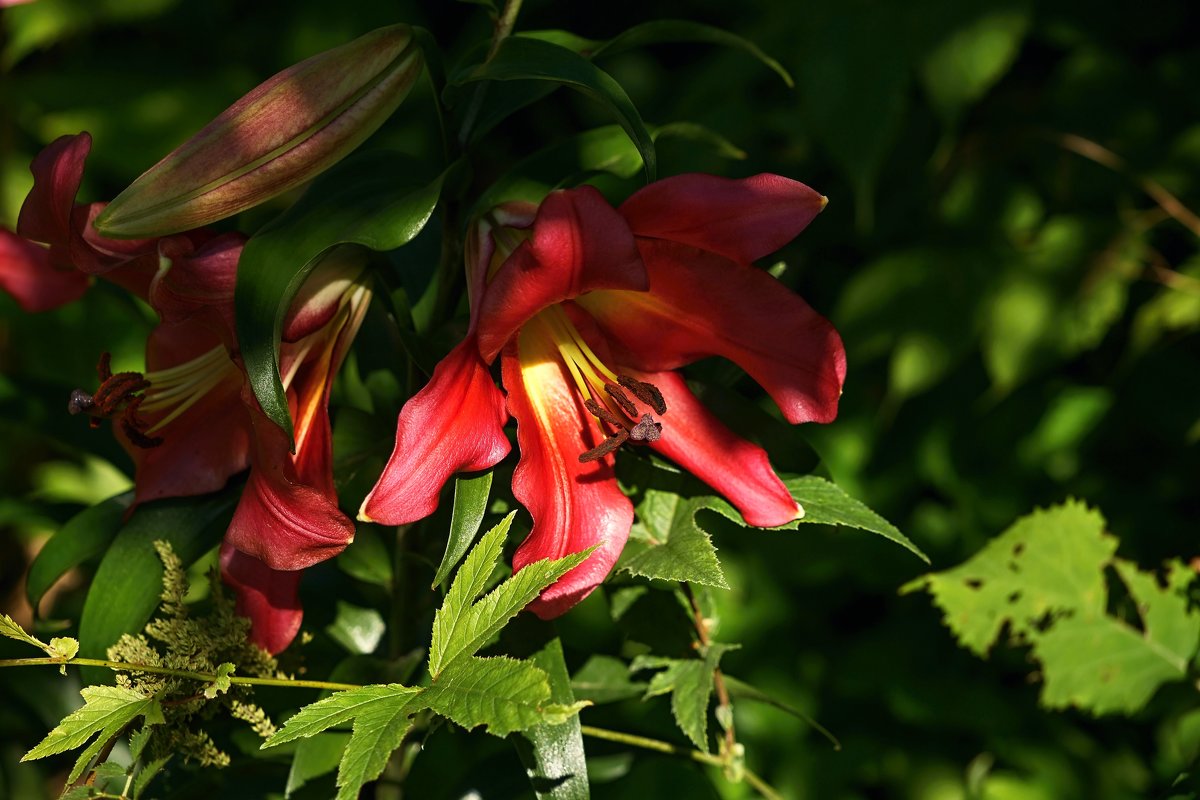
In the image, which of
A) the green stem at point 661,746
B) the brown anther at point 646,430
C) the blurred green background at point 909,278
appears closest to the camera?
the brown anther at point 646,430

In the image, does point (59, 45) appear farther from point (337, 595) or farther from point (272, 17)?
point (337, 595)

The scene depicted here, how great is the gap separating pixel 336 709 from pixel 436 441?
0.13 metres

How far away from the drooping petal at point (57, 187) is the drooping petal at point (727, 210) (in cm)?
27

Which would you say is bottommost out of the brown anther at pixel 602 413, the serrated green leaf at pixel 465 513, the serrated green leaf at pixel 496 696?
the serrated green leaf at pixel 496 696

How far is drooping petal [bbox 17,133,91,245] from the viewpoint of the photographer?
0.57 meters

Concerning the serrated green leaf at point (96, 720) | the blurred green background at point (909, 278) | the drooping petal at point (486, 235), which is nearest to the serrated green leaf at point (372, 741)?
the serrated green leaf at point (96, 720)

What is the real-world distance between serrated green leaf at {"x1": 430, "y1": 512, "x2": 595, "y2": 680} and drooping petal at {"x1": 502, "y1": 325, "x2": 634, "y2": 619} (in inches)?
1.4

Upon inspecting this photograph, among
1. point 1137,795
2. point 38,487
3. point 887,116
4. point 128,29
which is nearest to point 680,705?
point 887,116

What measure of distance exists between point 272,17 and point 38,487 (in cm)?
73

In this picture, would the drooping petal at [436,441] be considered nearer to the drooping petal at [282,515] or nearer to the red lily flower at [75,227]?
the drooping petal at [282,515]

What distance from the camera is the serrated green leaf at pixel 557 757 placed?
636 mm

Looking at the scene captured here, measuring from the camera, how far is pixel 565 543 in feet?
1.89

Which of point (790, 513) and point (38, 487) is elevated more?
point (790, 513)

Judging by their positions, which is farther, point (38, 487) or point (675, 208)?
point (38, 487)
